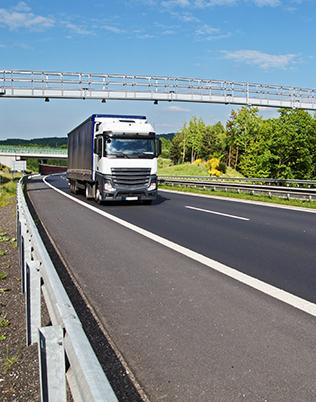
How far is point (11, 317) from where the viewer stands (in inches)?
223

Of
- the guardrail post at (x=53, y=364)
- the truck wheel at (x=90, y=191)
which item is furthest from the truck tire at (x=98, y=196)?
the guardrail post at (x=53, y=364)

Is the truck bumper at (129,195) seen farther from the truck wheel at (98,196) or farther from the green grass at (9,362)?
the green grass at (9,362)

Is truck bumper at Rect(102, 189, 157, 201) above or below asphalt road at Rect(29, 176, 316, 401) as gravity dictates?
above

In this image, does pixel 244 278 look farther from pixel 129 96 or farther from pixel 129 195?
pixel 129 96

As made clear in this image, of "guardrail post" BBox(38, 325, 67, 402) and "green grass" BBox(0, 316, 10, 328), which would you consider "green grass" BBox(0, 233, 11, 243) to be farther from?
"guardrail post" BBox(38, 325, 67, 402)

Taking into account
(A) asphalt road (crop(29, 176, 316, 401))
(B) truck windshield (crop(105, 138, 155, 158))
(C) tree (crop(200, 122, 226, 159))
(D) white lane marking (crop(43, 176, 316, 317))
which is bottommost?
(A) asphalt road (crop(29, 176, 316, 401))

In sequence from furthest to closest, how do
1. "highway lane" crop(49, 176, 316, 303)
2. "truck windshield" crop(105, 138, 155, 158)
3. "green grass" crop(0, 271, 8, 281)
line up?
"truck windshield" crop(105, 138, 155, 158), "green grass" crop(0, 271, 8, 281), "highway lane" crop(49, 176, 316, 303)

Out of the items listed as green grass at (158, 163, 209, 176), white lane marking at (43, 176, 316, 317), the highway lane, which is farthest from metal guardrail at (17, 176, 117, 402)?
green grass at (158, 163, 209, 176)

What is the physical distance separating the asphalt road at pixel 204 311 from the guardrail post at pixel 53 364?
3.46 feet

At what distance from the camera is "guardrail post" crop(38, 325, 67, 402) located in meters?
2.47

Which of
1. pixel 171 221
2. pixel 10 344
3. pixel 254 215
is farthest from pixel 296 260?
pixel 254 215

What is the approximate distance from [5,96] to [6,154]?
51.2 meters

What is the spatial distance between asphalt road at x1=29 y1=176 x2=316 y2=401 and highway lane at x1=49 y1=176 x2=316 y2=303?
29mm

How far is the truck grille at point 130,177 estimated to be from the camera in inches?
706
